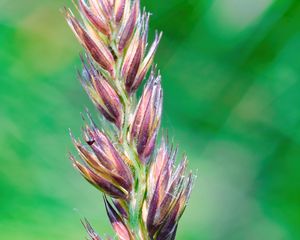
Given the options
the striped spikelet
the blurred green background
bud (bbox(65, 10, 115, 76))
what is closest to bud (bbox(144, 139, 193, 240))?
the striped spikelet

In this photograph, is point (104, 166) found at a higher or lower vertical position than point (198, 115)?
lower

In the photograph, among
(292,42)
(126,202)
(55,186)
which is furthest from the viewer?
(292,42)

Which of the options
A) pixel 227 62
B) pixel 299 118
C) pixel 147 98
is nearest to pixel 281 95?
pixel 299 118

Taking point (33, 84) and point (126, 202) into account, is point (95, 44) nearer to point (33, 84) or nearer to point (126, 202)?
point (126, 202)

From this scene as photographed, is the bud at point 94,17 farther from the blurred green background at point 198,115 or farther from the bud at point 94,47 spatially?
the blurred green background at point 198,115

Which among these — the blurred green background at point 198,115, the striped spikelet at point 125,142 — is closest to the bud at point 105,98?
the striped spikelet at point 125,142

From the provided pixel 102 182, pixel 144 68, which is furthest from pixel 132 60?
pixel 102 182

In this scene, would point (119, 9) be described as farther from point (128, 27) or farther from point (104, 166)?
point (104, 166)
